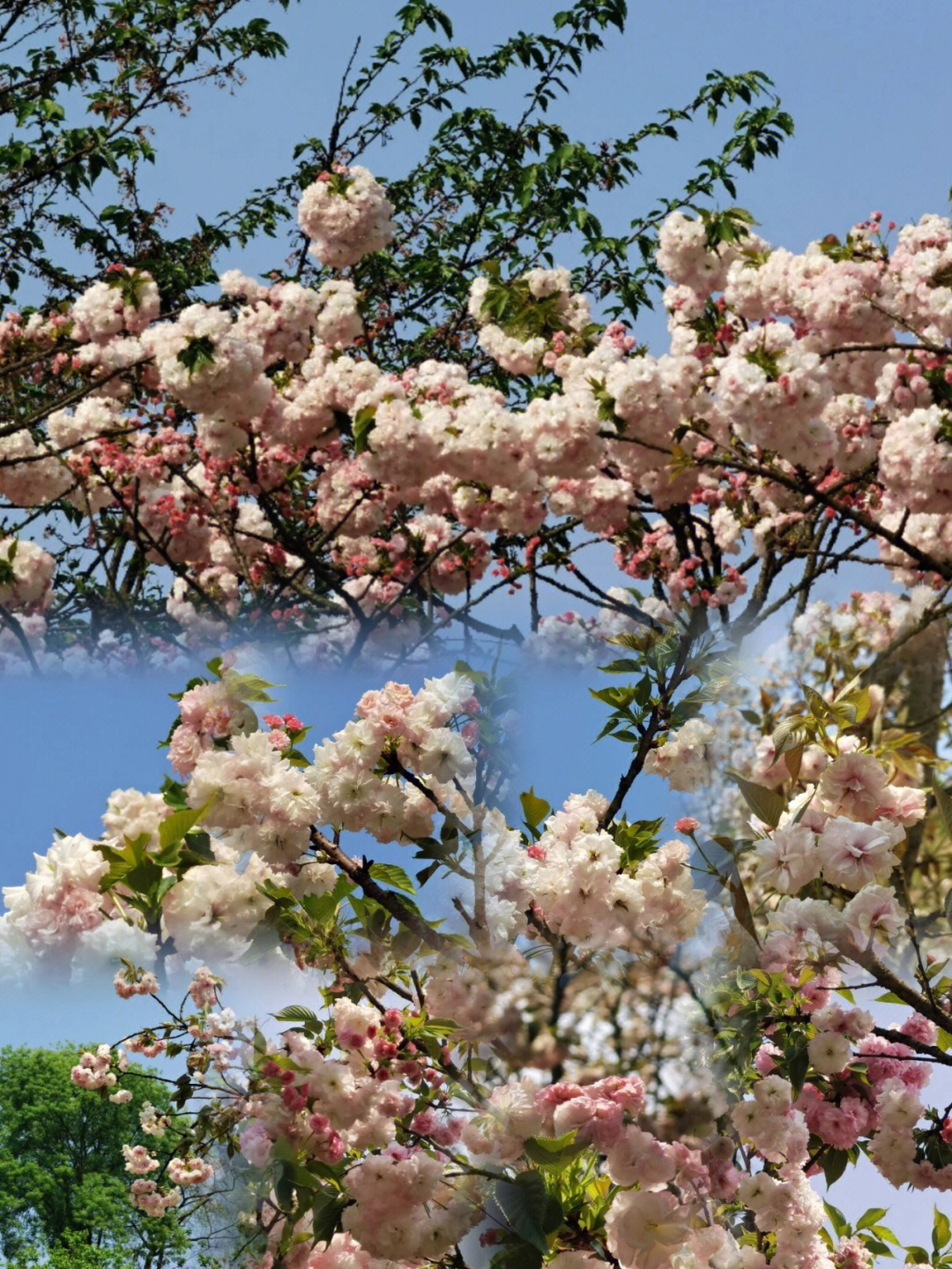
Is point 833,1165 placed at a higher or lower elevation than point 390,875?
lower

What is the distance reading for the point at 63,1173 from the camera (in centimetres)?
1894

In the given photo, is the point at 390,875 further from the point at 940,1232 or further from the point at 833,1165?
the point at 940,1232

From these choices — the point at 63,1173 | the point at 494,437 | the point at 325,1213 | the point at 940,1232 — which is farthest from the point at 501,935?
the point at 63,1173

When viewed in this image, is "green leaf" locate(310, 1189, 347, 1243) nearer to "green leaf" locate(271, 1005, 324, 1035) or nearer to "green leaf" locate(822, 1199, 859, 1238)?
"green leaf" locate(271, 1005, 324, 1035)

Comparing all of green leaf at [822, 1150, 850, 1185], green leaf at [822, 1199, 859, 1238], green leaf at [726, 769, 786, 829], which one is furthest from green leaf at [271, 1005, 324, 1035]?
green leaf at [822, 1199, 859, 1238]

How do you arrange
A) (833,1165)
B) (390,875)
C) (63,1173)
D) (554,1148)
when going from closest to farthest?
(554,1148) → (390,875) → (833,1165) → (63,1173)

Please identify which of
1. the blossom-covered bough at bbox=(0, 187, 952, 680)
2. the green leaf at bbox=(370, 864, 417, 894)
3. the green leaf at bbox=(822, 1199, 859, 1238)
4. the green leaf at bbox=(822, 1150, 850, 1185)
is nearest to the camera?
the green leaf at bbox=(370, 864, 417, 894)

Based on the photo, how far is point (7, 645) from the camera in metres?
5.32

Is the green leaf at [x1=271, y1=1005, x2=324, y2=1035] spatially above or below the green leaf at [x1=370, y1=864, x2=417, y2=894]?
below

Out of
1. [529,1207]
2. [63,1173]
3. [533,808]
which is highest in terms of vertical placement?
[63,1173]

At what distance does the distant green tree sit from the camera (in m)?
17.8

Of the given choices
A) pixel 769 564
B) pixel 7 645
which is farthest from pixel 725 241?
pixel 7 645

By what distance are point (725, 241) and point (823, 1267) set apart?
3.42 metres

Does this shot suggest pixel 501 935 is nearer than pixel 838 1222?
Yes
